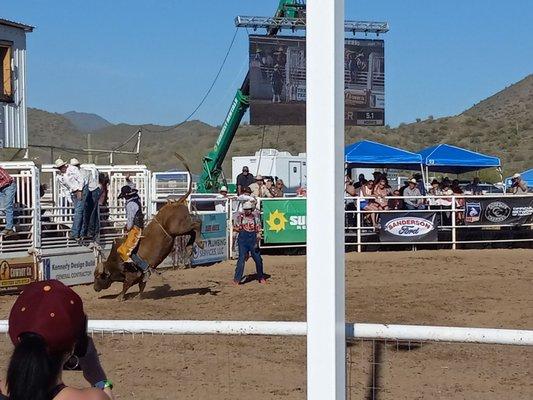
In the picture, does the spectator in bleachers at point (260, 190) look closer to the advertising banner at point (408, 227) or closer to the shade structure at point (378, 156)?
the advertising banner at point (408, 227)

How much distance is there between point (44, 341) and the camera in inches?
89.8

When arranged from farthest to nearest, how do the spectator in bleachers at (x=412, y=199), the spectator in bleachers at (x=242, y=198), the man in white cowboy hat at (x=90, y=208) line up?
the spectator in bleachers at (x=412, y=199)
the spectator in bleachers at (x=242, y=198)
the man in white cowboy hat at (x=90, y=208)

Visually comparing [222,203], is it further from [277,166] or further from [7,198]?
[277,166]

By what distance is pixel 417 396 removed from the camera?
22.7ft

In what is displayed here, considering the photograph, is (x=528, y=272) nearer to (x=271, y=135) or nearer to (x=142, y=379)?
(x=142, y=379)

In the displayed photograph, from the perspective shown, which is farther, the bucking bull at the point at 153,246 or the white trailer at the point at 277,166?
the white trailer at the point at 277,166

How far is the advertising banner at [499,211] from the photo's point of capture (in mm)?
21609

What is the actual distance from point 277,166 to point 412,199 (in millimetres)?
10647

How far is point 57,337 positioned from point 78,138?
108337 millimetres

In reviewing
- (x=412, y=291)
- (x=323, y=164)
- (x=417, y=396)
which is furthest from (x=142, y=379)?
(x=412, y=291)

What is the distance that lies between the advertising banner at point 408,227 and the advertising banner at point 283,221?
1.98 meters

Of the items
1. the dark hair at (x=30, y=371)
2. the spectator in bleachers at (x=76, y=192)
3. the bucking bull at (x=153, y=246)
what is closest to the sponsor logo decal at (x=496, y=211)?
the bucking bull at (x=153, y=246)

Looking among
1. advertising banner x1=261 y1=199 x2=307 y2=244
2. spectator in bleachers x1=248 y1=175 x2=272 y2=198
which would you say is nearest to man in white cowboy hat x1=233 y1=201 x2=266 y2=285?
advertising banner x1=261 y1=199 x2=307 y2=244

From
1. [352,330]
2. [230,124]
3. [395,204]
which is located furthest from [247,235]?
[230,124]
